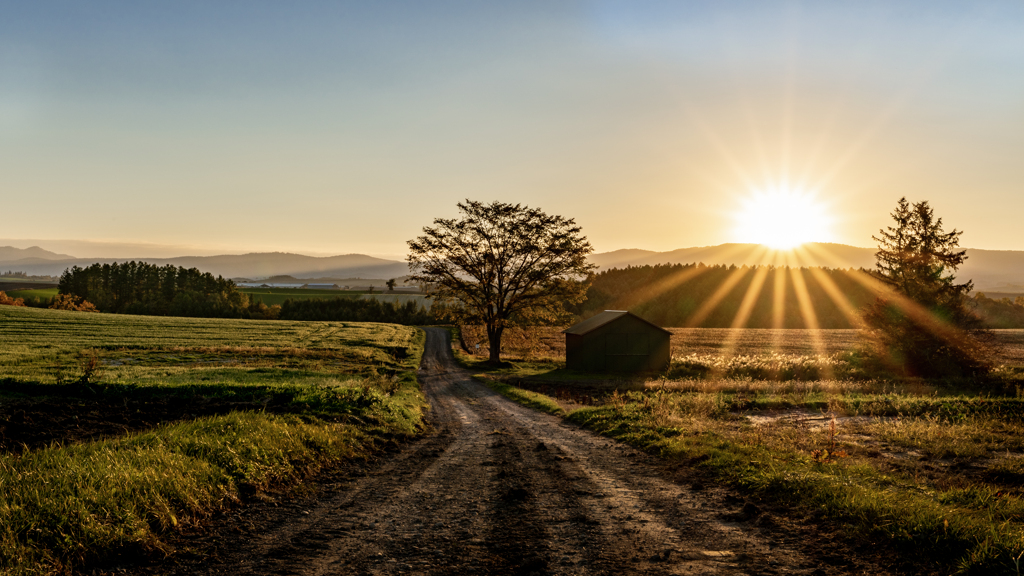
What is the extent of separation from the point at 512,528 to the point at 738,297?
4508 inches

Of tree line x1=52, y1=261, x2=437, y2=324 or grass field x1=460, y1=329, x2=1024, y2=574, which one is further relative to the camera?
tree line x1=52, y1=261, x2=437, y2=324

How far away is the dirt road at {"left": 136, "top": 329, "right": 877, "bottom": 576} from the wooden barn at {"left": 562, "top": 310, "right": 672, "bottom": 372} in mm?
36425

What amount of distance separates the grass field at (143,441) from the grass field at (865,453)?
8.12 meters

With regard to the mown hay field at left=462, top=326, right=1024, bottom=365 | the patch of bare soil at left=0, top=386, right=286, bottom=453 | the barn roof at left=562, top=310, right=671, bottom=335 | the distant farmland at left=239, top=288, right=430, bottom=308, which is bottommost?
the mown hay field at left=462, top=326, right=1024, bottom=365

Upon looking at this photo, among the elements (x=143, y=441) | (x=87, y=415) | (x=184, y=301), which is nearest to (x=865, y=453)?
(x=143, y=441)

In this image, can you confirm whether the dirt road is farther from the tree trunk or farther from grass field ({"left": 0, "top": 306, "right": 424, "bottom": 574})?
the tree trunk

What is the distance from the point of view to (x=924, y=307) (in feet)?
128

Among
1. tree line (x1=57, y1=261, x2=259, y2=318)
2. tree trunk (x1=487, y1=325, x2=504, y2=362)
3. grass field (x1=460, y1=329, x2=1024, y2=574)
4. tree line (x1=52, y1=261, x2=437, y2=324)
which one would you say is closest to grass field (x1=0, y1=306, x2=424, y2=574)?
grass field (x1=460, y1=329, x2=1024, y2=574)

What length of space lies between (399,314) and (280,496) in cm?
10275

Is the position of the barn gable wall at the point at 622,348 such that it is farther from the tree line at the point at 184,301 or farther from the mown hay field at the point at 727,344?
the tree line at the point at 184,301

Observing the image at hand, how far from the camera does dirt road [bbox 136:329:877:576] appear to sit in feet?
20.9

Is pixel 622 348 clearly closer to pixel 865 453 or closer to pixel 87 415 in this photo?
pixel 865 453

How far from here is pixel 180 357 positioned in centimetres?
4059

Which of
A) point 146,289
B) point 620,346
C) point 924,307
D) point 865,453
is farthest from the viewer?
point 146,289
